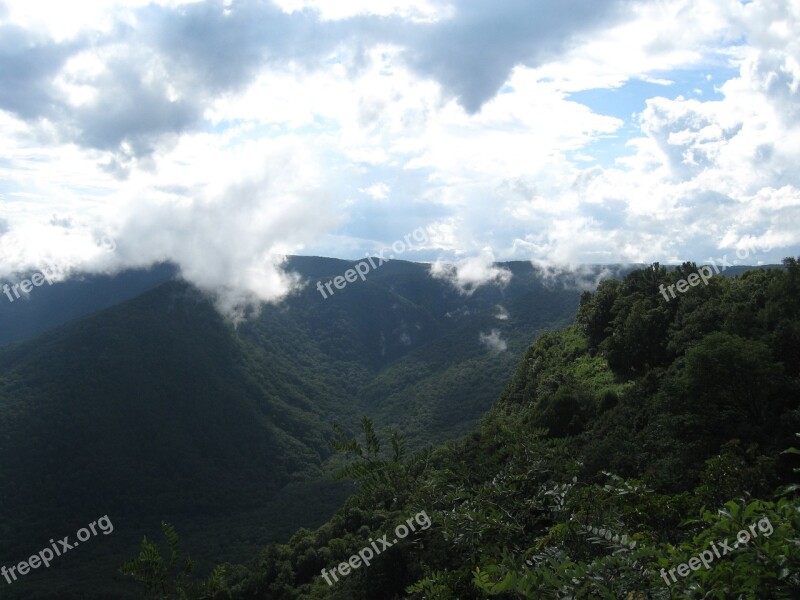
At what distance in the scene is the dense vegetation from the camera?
7078mm

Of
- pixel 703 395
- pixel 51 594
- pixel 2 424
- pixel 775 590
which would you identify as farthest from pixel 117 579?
pixel 775 590

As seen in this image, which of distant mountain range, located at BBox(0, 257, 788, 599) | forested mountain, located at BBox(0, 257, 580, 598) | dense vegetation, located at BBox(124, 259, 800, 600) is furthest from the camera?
distant mountain range, located at BBox(0, 257, 788, 599)

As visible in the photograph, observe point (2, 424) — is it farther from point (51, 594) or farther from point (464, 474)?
point (464, 474)

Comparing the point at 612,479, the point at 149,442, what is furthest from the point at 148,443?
the point at 612,479

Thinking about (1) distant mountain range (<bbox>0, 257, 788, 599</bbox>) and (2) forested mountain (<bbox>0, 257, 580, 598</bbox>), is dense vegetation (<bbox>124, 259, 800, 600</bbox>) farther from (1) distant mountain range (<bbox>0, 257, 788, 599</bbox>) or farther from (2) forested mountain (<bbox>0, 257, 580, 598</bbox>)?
(1) distant mountain range (<bbox>0, 257, 788, 599</bbox>)

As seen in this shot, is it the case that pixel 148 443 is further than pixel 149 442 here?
No

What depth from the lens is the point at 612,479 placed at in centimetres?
1409

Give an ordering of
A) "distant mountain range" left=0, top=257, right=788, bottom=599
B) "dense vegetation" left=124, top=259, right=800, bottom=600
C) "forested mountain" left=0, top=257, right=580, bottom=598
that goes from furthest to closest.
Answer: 1. "distant mountain range" left=0, top=257, right=788, bottom=599
2. "forested mountain" left=0, top=257, right=580, bottom=598
3. "dense vegetation" left=124, top=259, right=800, bottom=600

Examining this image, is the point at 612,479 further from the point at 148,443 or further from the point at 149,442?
the point at 149,442

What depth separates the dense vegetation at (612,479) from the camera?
708cm

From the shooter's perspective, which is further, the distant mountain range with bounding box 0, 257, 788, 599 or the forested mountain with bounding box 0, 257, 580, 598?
the distant mountain range with bounding box 0, 257, 788, 599

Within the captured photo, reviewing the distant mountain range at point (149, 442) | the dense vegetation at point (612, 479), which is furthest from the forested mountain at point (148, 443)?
the dense vegetation at point (612, 479)

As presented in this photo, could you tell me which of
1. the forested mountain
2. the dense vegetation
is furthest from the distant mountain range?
the dense vegetation

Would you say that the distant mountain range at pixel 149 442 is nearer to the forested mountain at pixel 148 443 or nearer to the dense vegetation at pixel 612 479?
the forested mountain at pixel 148 443
